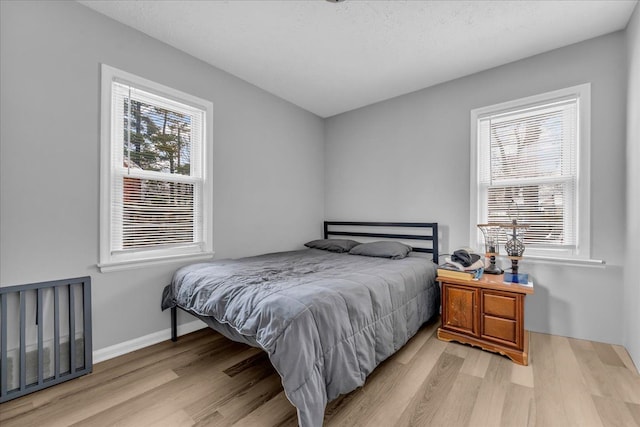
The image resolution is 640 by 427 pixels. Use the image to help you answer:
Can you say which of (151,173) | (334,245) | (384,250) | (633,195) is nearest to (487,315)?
(384,250)

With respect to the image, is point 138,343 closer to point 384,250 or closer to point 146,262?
point 146,262

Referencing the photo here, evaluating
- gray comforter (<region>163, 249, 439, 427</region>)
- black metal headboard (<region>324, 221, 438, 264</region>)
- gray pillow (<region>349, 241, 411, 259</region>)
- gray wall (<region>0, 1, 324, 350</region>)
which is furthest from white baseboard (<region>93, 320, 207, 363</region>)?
black metal headboard (<region>324, 221, 438, 264</region>)

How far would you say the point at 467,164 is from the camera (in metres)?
3.02

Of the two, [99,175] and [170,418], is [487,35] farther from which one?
[170,418]

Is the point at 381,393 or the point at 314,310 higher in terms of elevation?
the point at 314,310

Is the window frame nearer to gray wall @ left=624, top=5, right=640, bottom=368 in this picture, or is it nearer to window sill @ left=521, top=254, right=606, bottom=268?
window sill @ left=521, top=254, right=606, bottom=268

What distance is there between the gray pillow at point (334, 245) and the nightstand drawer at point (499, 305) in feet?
5.39

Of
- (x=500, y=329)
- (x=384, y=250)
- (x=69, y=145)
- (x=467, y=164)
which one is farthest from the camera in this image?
(x=384, y=250)

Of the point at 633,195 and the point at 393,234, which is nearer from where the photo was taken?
the point at 633,195

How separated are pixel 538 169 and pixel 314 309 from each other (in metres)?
2.58

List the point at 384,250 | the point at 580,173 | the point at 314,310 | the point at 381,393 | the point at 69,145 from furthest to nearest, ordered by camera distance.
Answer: the point at 384,250
the point at 580,173
the point at 69,145
the point at 381,393
the point at 314,310

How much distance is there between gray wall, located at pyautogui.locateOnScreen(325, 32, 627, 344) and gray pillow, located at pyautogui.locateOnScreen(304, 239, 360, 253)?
0.47 metres

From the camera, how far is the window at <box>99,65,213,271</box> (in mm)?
2170

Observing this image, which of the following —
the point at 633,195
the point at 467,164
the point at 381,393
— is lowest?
the point at 381,393
